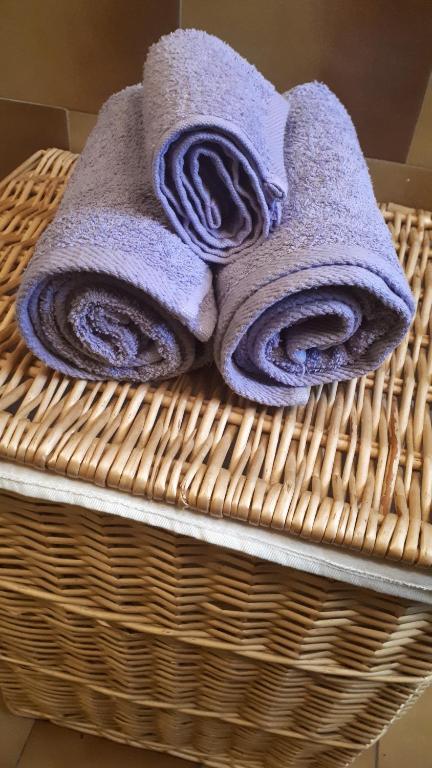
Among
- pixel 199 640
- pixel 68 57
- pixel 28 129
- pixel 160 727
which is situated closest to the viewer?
pixel 199 640

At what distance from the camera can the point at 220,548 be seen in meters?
0.49

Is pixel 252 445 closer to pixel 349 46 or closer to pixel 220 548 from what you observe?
pixel 220 548

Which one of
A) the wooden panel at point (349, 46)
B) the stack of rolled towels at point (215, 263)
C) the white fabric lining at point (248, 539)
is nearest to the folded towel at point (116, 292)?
the stack of rolled towels at point (215, 263)

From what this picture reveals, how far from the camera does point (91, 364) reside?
0.52 metres

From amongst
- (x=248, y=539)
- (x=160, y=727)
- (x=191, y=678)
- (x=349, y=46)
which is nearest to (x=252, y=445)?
(x=248, y=539)

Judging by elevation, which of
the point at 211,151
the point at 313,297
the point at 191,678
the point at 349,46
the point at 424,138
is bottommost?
the point at 191,678

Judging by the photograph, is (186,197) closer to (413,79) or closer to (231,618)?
(231,618)

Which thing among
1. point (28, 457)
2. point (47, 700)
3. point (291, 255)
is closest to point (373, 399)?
point (291, 255)

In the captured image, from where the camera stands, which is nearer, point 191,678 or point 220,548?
point 220,548

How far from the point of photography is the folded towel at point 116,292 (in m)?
0.47

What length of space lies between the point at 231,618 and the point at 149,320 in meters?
0.28

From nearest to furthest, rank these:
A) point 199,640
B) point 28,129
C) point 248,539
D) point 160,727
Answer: point 248,539 → point 199,640 → point 160,727 → point 28,129

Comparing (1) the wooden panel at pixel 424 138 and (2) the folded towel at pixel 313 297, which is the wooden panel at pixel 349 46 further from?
(2) the folded towel at pixel 313 297

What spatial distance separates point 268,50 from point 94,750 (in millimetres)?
1017
